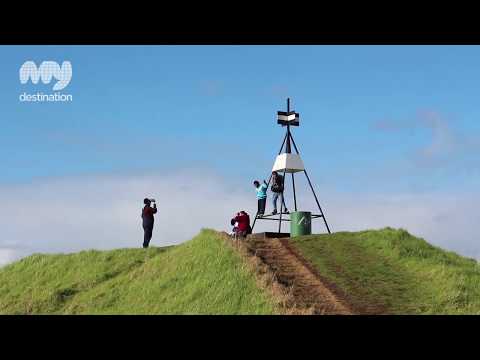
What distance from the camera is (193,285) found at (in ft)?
70.2

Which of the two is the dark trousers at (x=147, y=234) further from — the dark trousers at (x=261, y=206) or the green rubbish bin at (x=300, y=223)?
the green rubbish bin at (x=300, y=223)

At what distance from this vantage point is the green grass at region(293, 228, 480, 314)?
66.9ft

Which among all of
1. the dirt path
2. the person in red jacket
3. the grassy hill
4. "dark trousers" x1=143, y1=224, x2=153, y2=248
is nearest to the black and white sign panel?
the person in red jacket

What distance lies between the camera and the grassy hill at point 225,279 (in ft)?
66.1

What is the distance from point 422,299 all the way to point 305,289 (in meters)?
3.94

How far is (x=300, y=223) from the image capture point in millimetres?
27312

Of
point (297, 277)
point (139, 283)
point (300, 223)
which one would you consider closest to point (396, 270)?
point (297, 277)

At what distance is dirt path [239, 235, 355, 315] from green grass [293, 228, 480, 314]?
0.51 meters

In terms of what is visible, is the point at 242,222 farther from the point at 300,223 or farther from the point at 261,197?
the point at 300,223

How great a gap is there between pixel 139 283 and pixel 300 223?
301 inches

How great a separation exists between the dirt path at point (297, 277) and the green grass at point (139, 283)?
103cm

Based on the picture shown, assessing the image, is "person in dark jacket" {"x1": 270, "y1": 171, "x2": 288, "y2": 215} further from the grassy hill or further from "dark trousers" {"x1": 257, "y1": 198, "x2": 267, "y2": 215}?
the grassy hill
